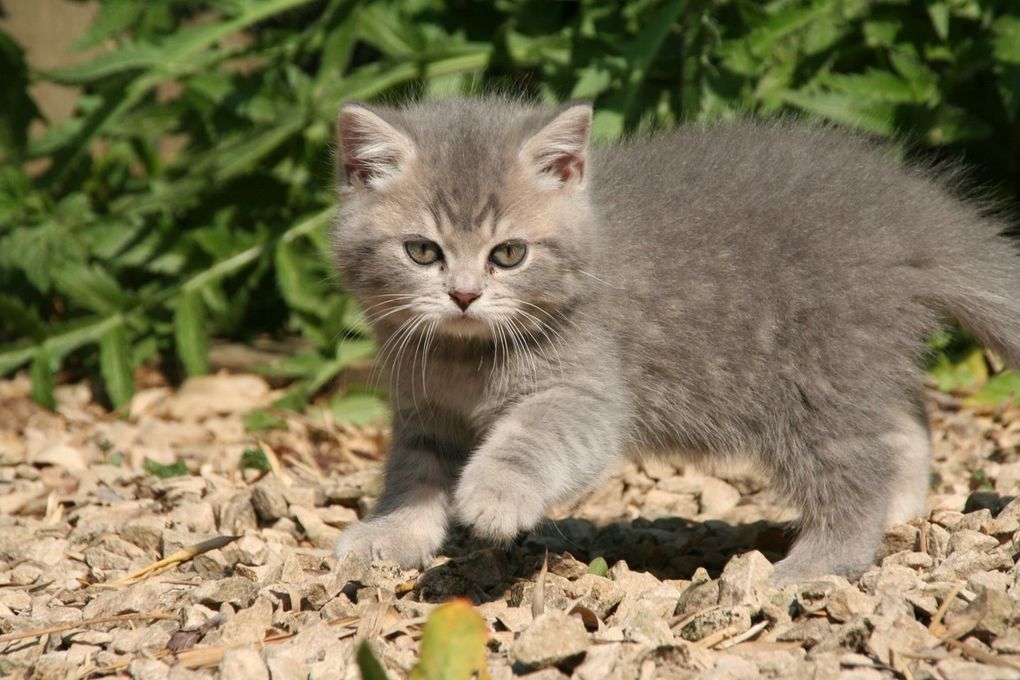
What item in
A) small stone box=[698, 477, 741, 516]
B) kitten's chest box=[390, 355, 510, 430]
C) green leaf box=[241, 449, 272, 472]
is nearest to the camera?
kitten's chest box=[390, 355, 510, 430]

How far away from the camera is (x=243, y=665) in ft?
8.43

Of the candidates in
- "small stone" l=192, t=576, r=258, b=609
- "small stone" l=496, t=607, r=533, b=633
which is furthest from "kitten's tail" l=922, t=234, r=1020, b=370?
"small stone" l=192, t=576, r=258, b=609

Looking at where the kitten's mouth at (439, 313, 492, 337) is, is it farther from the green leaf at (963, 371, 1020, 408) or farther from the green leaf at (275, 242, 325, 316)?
the green leaf at (963, 371, 1020, 408)

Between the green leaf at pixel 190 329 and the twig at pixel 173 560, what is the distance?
72.4 inches

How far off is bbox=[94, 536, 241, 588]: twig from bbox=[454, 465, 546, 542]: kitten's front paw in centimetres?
88

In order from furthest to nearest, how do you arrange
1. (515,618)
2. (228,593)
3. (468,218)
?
(468,218)
(228,593)
(515,618)

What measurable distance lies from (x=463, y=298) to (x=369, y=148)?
0.58m

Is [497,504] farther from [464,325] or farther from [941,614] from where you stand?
[941,614]

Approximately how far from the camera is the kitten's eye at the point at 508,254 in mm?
3316

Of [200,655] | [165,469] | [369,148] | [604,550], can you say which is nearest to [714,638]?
[604,550]

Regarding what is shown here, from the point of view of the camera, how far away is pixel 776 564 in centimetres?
336

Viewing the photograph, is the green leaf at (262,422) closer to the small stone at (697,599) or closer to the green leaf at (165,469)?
the green leaf at (165,469)

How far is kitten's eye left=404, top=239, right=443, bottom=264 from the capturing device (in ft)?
10.9

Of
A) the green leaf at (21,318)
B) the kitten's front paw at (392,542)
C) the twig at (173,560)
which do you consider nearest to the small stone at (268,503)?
the twig at (173,560)
